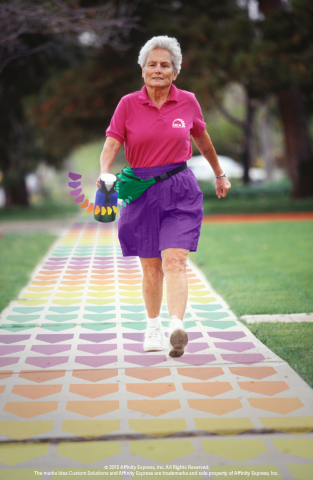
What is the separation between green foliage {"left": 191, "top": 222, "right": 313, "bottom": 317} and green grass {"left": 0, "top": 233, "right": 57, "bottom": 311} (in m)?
2.27

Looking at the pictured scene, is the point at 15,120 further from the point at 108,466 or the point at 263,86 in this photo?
the point at 108,466

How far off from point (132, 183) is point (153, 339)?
112 cm

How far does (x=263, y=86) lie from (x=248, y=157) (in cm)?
1102

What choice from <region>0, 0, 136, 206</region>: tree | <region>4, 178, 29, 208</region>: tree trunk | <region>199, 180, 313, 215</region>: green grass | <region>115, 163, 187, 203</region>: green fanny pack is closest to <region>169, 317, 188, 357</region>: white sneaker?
<region>115, 163, 187, 203</region>: green fanny pack

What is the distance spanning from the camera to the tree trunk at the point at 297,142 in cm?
1919

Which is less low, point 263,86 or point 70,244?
point 263,86

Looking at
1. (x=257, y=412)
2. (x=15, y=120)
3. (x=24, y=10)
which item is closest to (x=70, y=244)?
(x=24, y=10)

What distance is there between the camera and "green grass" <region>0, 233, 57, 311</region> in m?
6.22

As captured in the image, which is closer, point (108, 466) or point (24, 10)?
point (108, 466)

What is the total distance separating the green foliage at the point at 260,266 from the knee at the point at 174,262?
1.51 meters

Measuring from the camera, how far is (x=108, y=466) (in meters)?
2.36

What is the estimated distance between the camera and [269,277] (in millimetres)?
6770

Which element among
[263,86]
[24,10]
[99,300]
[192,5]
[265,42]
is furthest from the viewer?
[192,5]

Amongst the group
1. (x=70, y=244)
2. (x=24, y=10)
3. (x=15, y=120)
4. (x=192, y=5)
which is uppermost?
(x=192, y=5)
